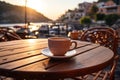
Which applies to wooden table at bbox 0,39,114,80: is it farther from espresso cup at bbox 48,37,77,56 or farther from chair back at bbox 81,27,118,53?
chair back at bbox 81,27,118,53

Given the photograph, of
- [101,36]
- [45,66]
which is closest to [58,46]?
[45,66]

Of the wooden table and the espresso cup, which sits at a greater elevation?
the espresso cup

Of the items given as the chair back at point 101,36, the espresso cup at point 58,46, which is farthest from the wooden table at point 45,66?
the chair back at point 101,36

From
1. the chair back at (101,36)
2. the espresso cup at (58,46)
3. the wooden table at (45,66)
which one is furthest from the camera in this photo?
the chair back at (101,36)

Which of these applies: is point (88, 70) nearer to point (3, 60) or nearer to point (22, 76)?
point (22, 76)

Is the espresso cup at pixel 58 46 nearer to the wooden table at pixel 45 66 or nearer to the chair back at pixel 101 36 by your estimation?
the wooden table at pixel 45 66

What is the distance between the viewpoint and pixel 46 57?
1.11 m

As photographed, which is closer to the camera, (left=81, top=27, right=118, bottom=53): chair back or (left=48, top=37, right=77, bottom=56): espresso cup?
(left=48, top=37, right=77, bottom=56): espresso cup

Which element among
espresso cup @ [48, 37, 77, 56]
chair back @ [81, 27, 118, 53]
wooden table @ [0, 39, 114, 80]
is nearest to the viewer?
wooden table @ [0, 39, 114, 80]

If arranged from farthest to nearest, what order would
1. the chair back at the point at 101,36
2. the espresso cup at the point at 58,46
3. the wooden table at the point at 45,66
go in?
the chair back at the point at 101,36 < the espresso cup at the point at 58,46 < the wooden table at the point at 45,66

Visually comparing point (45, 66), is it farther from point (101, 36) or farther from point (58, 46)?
point (101, 36)

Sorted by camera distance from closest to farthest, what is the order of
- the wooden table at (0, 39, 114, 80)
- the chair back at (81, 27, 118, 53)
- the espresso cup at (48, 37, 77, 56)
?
the wooden table at (0, 39, 114, 80) → the espresso cup at (48, 37, 77, 56) → the chair back at (81, 27, 118, 53)

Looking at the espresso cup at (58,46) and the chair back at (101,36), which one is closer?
the espresso cup at (58,46)

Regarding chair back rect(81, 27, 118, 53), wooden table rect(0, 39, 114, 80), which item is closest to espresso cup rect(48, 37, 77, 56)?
wooden table rect(0, 39, 114, 80)
